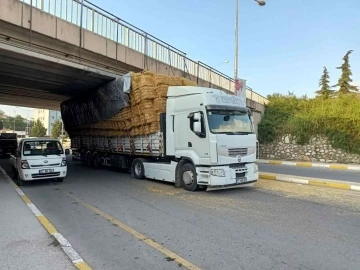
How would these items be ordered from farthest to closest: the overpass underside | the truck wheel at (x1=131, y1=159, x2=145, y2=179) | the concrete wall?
the concrete wall, the truck wheel at (x1=131, y1=159, x2=145, y2=179), the overpass underside

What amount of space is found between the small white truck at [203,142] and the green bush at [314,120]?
14.1m

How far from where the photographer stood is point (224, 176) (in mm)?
9484

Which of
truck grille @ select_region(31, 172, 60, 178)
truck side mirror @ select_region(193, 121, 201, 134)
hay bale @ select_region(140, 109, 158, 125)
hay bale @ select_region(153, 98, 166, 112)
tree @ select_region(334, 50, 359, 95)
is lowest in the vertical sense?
truck grille @ select_region(31, 172, 60, 178)

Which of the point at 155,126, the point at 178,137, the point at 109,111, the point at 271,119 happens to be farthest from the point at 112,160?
the point at 271,119

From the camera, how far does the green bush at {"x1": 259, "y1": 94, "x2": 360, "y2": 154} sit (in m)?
21.6

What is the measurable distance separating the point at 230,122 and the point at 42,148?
7.01 metres

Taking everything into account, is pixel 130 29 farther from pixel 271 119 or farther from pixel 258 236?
pixel 271 119

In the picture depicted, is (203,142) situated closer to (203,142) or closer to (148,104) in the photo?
(203,142)

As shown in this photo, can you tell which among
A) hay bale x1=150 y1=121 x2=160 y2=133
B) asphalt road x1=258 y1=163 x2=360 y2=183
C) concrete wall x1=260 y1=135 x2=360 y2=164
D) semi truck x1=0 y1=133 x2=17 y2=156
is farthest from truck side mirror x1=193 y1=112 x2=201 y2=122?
semi truck x1=0 y1=133 x2=17 y2=156

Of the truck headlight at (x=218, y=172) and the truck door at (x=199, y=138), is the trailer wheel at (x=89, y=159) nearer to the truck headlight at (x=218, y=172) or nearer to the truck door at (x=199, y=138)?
the truck door at (x=199, y=138)

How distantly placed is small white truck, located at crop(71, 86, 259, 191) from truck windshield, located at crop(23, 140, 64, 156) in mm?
3458

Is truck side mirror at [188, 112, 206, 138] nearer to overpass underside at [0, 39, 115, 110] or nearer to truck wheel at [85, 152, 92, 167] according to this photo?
overpass underside at [0, 39, 115, 110]

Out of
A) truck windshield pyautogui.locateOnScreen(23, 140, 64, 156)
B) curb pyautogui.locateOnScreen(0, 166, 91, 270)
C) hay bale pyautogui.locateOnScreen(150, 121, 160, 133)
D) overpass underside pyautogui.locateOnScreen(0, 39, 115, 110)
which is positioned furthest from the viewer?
hay bale pyautogui.locateOnScreen(150, 121, 160, 133)


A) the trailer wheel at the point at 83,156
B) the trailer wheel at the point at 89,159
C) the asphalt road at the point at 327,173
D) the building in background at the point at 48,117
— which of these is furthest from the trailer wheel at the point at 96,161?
the building in background at the point at 48,117
